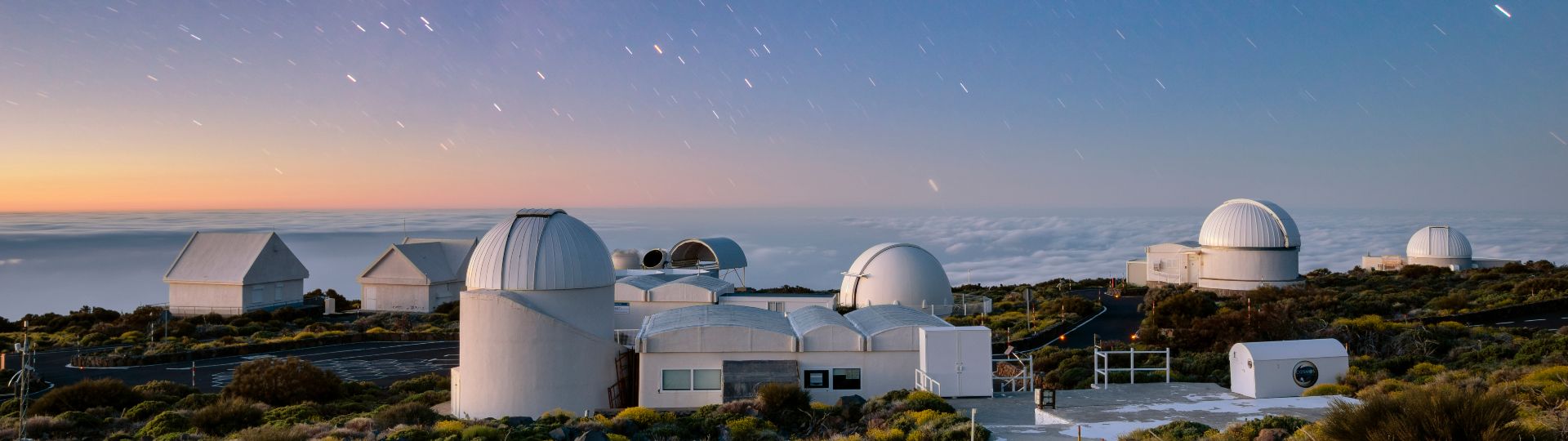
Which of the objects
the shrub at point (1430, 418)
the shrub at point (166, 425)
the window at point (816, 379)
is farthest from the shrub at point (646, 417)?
the shrub at point (1430, 418)

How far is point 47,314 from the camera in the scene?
4091 cm

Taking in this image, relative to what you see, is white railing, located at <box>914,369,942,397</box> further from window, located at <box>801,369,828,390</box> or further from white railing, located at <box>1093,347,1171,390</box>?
white railing, located at <box>1093,347,1171,390</box>

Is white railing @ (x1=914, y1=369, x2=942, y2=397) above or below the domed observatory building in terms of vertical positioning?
below

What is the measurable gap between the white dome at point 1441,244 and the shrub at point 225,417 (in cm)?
6318

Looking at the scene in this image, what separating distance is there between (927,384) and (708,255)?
2924 centimetres

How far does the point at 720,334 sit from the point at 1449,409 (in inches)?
463

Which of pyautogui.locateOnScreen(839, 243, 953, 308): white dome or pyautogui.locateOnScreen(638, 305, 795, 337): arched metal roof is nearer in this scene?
pyautogui.locateOnScreen(638, 305, 795, 337): arched metal roof

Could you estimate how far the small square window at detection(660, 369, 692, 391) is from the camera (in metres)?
16.9

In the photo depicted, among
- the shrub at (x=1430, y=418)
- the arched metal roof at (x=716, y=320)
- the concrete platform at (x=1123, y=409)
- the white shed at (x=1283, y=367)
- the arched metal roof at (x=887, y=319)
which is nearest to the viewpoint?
the shrub at (x=1430, y=418)

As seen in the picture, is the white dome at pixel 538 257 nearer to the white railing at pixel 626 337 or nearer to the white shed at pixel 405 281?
the white railing at pixel 626 337

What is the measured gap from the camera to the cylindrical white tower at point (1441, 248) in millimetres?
52750

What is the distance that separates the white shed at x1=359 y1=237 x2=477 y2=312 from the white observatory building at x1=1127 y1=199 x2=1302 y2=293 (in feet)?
122

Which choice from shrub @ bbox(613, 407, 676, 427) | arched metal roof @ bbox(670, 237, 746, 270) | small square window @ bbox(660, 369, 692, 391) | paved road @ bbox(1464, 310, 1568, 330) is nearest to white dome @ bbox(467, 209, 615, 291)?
small square window @ bbox(660, 369, 692, 391)

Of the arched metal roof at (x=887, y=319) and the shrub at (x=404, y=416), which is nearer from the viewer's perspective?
the shrub at (x=404, y=416)
